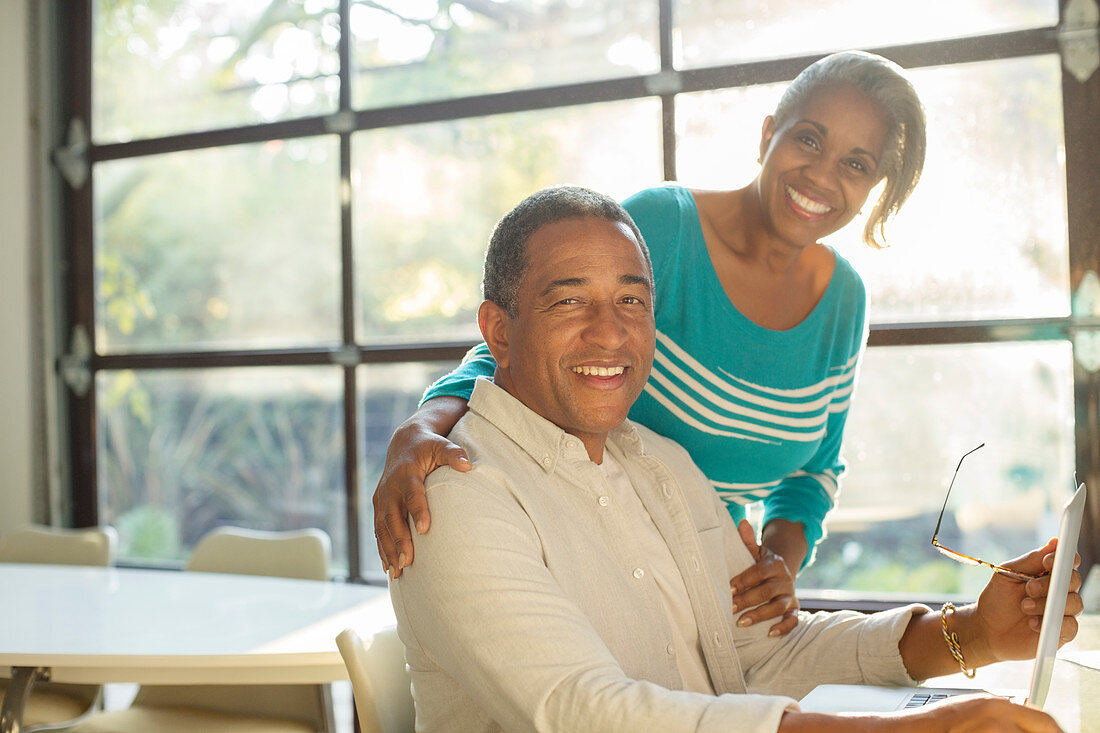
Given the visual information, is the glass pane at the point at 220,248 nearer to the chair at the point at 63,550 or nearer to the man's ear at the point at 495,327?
the chair at the point at 63,550

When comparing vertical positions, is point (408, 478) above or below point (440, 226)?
below

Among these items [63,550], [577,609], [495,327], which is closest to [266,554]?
[63,550]

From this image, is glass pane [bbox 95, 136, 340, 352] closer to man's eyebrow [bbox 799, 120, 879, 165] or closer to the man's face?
man's eyebrow [bbox 799, 120, 879, 165]

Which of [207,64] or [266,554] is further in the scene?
[207,64]

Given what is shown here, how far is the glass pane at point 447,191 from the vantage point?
3.37 metres

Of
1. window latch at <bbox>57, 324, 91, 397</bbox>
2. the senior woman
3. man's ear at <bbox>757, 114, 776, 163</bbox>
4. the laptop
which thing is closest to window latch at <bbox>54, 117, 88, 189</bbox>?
window latch at <bbox>57, 324, 91, 397</bbox>

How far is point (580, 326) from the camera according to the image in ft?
4.81

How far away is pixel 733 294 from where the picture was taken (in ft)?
6.50

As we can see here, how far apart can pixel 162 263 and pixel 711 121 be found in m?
2.22

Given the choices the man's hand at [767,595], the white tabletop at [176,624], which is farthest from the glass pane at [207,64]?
the man's hand at [767,595]

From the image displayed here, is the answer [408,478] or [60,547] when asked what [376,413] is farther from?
[408,478]

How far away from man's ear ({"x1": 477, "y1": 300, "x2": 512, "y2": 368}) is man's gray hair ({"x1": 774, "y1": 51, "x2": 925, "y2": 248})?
76 cm

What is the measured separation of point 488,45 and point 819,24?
110 cm

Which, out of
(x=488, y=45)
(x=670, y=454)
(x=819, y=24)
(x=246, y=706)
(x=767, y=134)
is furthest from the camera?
(x=488, y=45)
